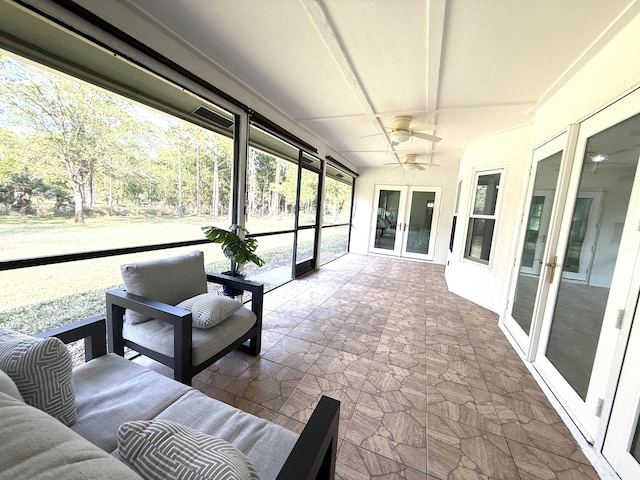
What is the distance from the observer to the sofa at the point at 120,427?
1.67ft

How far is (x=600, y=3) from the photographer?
4.83ft

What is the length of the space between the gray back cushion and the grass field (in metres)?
0.34

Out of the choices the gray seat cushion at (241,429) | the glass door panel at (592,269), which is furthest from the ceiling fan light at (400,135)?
the gray seat cushion at (241,429)

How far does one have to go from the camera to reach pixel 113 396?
1.14 meters

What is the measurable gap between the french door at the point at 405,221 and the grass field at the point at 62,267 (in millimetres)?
5723

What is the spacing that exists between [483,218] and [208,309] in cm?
401

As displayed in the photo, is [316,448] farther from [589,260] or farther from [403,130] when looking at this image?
[403,130]

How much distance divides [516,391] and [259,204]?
3.25m

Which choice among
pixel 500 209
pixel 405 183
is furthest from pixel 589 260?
pixel 405 183

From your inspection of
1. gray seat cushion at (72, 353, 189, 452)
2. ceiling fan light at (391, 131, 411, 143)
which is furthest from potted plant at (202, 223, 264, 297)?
ceiling fan light at (391, 131, 411, 143)

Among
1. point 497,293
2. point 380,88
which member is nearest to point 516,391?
point 497,293

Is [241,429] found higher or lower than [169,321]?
lower

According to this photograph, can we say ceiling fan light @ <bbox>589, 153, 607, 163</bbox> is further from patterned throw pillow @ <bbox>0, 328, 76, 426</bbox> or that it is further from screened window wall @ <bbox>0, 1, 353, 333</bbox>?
patterned throw pillow @ <bbox>0, 328, 76, 426</bbox>

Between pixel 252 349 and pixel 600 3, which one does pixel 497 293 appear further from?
pixel 252 349
